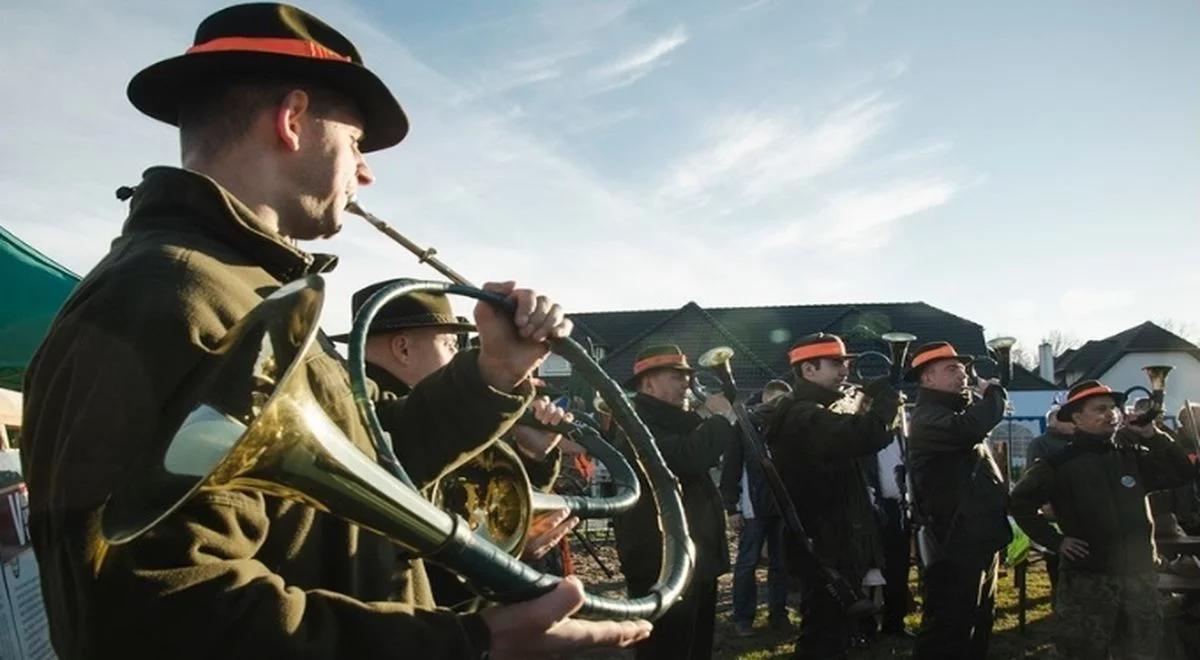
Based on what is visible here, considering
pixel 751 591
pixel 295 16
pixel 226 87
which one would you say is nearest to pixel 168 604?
pixel 226 87

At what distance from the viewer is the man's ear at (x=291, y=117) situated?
192cm

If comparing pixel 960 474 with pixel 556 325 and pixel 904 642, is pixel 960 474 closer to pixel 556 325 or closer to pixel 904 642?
pixel 904 642

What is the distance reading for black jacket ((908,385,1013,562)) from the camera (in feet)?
21.2

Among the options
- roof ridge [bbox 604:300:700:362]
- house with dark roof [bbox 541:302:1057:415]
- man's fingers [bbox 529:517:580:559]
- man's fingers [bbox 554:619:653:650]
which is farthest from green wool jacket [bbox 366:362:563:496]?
roof ridge [bbox 604:300:700:362]

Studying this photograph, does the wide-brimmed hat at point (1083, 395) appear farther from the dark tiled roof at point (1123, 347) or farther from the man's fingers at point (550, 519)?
the dark tiled roof at point (1123, 347)

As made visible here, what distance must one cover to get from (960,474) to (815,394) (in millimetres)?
1239

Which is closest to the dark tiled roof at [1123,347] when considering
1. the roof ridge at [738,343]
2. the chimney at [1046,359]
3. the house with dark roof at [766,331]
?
the chimney at [1046,359]

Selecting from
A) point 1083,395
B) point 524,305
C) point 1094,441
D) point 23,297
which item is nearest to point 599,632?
point 524,305

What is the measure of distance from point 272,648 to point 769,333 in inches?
1644

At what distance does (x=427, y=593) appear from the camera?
2096 mm

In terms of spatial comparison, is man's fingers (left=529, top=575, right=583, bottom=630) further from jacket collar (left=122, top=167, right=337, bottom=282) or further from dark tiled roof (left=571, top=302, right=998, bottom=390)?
dark tiled roof (left=571, top=302, right=998, bottom=390)

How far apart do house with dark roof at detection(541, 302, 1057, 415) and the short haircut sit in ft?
117

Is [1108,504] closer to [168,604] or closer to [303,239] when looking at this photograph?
[303,239]

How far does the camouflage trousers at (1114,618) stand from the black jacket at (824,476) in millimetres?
1445
